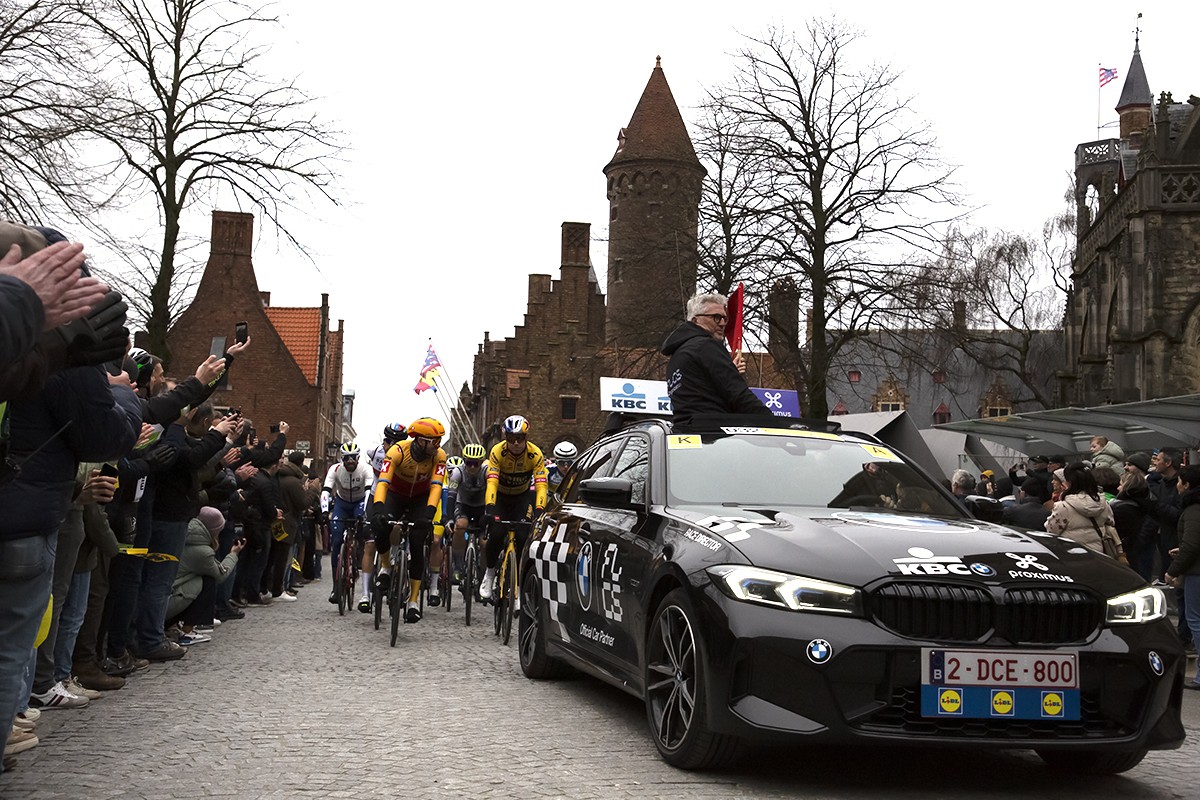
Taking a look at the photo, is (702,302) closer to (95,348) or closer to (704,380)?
(704,380)

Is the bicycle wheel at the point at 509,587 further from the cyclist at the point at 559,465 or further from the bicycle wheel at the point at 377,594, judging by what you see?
the bicycle wheel at the point at 377,594

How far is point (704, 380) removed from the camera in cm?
824

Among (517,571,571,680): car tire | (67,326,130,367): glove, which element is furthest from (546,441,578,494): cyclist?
(67,326,130,367): glove

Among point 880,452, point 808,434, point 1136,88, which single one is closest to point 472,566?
point 808,434

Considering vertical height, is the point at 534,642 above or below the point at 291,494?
below

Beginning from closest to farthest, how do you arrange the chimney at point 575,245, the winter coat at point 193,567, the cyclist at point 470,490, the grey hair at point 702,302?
the grey hair at point 702,302 → the winter coat at point 193,567 → the cyclist at point 470,490 → the chimney at point 575,245

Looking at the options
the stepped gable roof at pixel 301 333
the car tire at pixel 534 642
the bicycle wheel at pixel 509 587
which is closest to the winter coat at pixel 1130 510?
the car tire at pixel 534 642

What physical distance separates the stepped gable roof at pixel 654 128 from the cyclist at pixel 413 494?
55.7m

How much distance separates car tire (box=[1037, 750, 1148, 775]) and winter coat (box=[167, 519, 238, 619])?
7.61m

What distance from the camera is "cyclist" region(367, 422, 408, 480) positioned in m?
14.1

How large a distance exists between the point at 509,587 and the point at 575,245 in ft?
209

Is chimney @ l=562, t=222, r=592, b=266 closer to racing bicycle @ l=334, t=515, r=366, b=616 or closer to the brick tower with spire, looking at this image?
the brick tower with spire

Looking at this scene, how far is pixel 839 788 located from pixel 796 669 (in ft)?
2.22

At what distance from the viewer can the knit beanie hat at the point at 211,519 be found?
1134cm
